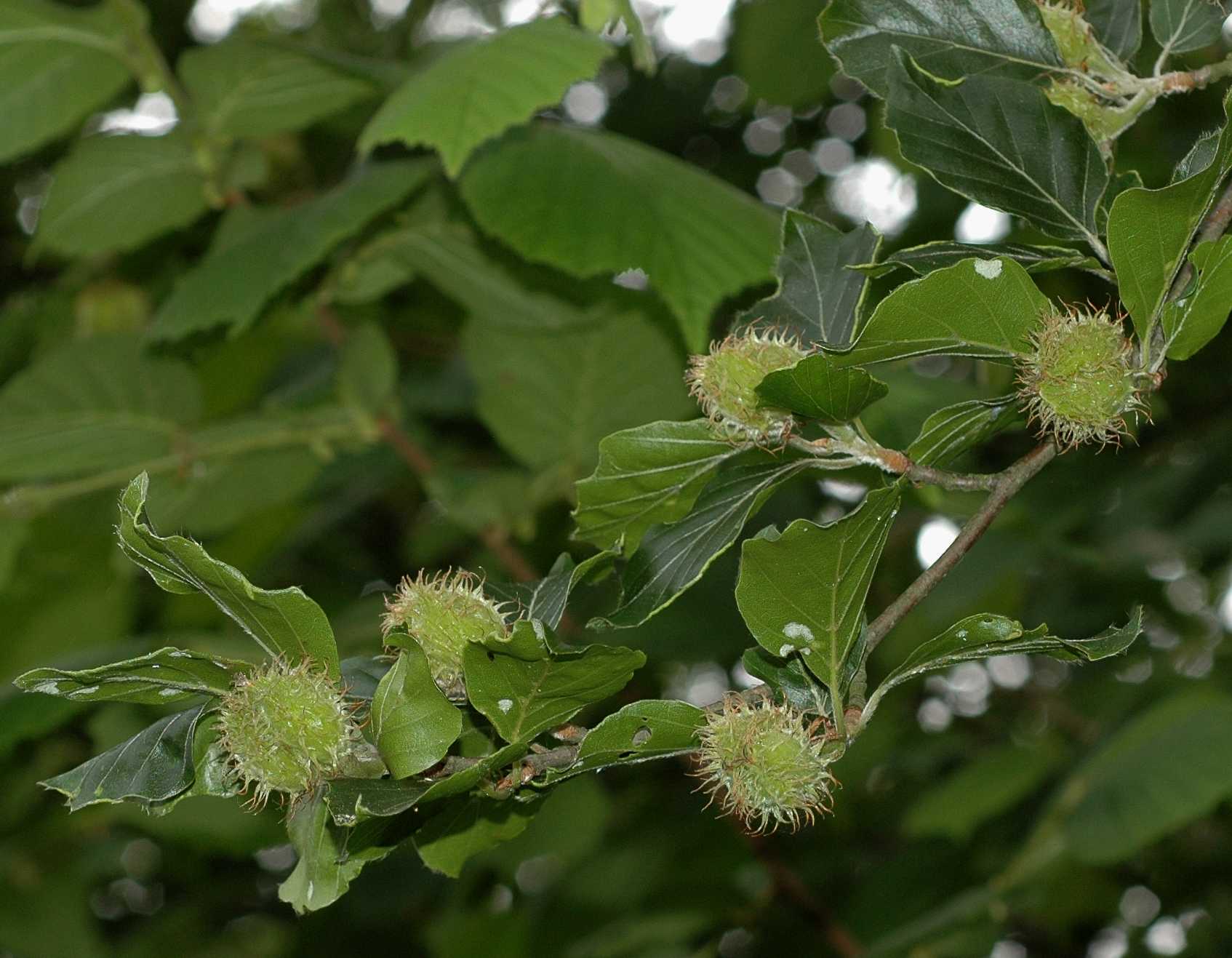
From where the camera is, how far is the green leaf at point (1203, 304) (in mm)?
1045

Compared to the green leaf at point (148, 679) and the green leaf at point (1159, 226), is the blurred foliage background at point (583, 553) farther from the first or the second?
the green leaf at point (148, 679)

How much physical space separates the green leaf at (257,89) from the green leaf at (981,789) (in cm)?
222

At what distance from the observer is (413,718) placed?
1.01 metres

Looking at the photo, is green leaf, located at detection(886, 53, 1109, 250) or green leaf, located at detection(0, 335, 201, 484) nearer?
green leaf, located at detection(886, 53, 1109, 250)

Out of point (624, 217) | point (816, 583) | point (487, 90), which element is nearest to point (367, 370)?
point (624, 217)

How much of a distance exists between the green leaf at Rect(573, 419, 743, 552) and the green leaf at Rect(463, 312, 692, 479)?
1.51 meters

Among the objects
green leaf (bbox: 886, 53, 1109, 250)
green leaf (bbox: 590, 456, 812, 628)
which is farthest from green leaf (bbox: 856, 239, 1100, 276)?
green leaf (bbox: 590, 456, 812, 628)

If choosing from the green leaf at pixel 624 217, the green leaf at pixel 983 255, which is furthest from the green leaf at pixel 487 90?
the green leaf at pixel 983 255

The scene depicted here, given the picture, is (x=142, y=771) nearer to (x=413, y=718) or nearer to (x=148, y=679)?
(x=148, y=679)

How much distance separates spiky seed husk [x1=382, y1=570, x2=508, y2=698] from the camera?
3.60 feet

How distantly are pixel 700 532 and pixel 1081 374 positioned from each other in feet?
1.18

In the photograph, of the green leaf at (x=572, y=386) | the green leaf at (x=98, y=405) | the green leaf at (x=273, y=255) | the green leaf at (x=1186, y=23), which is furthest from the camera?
the green leaf at (x=572, y=386)

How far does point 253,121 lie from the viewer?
259cm

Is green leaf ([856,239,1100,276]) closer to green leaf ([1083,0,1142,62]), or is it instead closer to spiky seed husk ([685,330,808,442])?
spiky seed husk ([685,330,808,442])
